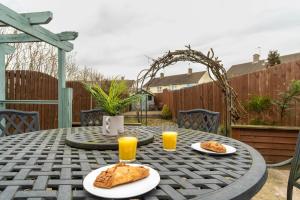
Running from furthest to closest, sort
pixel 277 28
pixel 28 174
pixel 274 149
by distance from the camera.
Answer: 1. pixel 277 28
2. pixel 274 149
3. pixel 28 174

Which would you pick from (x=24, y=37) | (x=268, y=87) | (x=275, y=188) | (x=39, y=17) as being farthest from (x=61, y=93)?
(x=268, y=87)

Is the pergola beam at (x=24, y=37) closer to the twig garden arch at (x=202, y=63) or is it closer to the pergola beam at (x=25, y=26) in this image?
the pergola beam at (x=25, y=26)

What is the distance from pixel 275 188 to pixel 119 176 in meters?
2.83

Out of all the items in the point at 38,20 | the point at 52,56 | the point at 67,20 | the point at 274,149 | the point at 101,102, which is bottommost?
the point at 274,149

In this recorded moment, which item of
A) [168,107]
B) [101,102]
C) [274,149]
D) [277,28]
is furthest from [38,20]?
[277,28]

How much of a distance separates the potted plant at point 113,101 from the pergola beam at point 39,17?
71.2 inches

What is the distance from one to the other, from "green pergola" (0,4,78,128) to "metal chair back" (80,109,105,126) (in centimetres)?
93

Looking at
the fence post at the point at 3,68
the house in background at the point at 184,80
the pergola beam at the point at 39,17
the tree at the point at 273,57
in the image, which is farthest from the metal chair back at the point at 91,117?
the house in background at the point at 184,80

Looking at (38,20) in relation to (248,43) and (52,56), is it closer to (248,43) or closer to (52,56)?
(52,56)

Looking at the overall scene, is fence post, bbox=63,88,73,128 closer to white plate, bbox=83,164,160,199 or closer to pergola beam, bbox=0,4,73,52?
pergola beam, bbox=0,4,73,52

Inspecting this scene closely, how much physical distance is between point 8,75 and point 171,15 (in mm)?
4593

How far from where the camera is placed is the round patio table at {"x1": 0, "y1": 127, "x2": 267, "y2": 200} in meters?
0.77

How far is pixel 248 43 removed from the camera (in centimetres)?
1379

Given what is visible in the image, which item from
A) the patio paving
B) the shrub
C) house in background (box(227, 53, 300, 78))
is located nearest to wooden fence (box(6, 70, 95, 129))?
the patio paving
